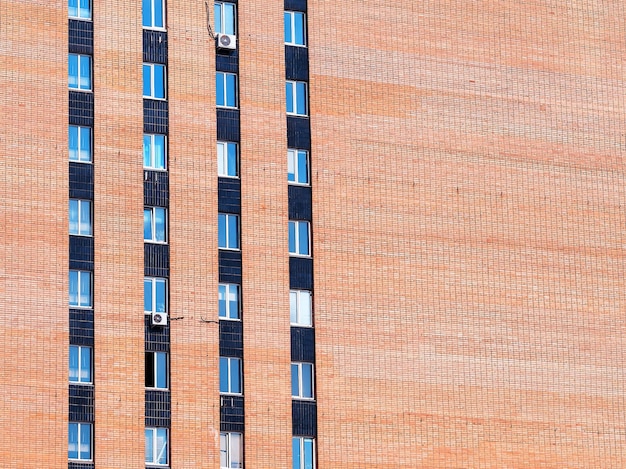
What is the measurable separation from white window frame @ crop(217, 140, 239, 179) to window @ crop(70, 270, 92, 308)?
5.97 metres

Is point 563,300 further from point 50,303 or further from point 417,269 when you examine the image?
point 50,303

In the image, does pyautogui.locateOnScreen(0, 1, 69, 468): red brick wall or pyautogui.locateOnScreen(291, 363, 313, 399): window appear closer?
pyautogui.locateOnScreen(0, 1, 69, 468): red brick wall

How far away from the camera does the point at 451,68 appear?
69.9 meters

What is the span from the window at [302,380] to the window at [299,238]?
152 inches

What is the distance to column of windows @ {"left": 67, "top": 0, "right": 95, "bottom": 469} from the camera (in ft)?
202

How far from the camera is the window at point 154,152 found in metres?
64.9

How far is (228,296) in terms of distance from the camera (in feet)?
212

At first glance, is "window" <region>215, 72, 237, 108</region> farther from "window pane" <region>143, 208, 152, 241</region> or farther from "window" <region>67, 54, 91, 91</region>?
"window pane" <region>143, 208, 152, 241</region>

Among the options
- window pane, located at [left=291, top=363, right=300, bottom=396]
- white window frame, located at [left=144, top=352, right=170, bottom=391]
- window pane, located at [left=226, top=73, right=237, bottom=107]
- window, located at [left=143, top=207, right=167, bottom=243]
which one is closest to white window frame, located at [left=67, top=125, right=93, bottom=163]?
window, located at [left=143, top=207, right=167, bottom=243]

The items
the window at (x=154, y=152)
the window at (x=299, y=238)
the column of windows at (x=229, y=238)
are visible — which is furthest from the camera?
the window at (x=299, y=238)

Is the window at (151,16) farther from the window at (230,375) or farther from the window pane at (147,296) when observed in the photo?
the window at (230,375)

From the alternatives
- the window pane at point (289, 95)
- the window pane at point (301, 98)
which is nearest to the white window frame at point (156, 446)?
the window pane at point (289, 95)

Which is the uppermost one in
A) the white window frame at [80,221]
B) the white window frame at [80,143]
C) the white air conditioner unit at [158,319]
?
the white window frame at [80,143]

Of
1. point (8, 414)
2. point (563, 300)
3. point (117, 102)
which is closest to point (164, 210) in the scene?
point (117, 102)
